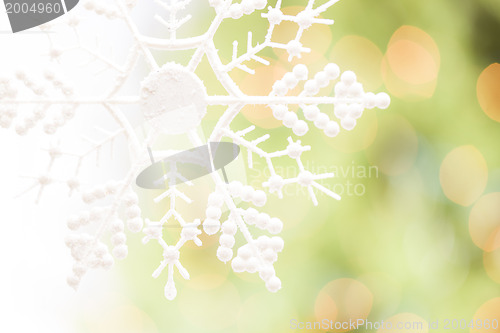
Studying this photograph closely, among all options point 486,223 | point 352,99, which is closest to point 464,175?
point 486,223

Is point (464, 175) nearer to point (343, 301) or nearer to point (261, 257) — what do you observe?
point (343, 301)

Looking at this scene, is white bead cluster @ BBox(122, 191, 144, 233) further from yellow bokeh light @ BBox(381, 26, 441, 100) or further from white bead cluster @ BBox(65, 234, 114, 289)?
yellow bokeh light @ BBox(381, 26, 441, 100)

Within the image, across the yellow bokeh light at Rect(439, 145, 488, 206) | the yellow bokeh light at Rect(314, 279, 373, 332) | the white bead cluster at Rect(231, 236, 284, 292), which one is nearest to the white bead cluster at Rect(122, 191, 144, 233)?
the white bead cluster at Rect(231, 236, 284, 292)

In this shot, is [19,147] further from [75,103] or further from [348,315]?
[348,315]

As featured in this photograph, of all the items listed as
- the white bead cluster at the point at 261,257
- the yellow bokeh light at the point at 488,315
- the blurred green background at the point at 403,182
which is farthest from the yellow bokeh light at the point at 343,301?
the white bead cluster at the point at 261,257

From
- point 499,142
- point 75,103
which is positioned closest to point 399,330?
point 499,142

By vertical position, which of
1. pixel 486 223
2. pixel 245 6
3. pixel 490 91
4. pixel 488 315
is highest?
pixel 245 6

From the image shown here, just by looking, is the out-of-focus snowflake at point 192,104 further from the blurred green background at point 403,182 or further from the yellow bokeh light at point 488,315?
the yellow bokeh light at point 488,315
